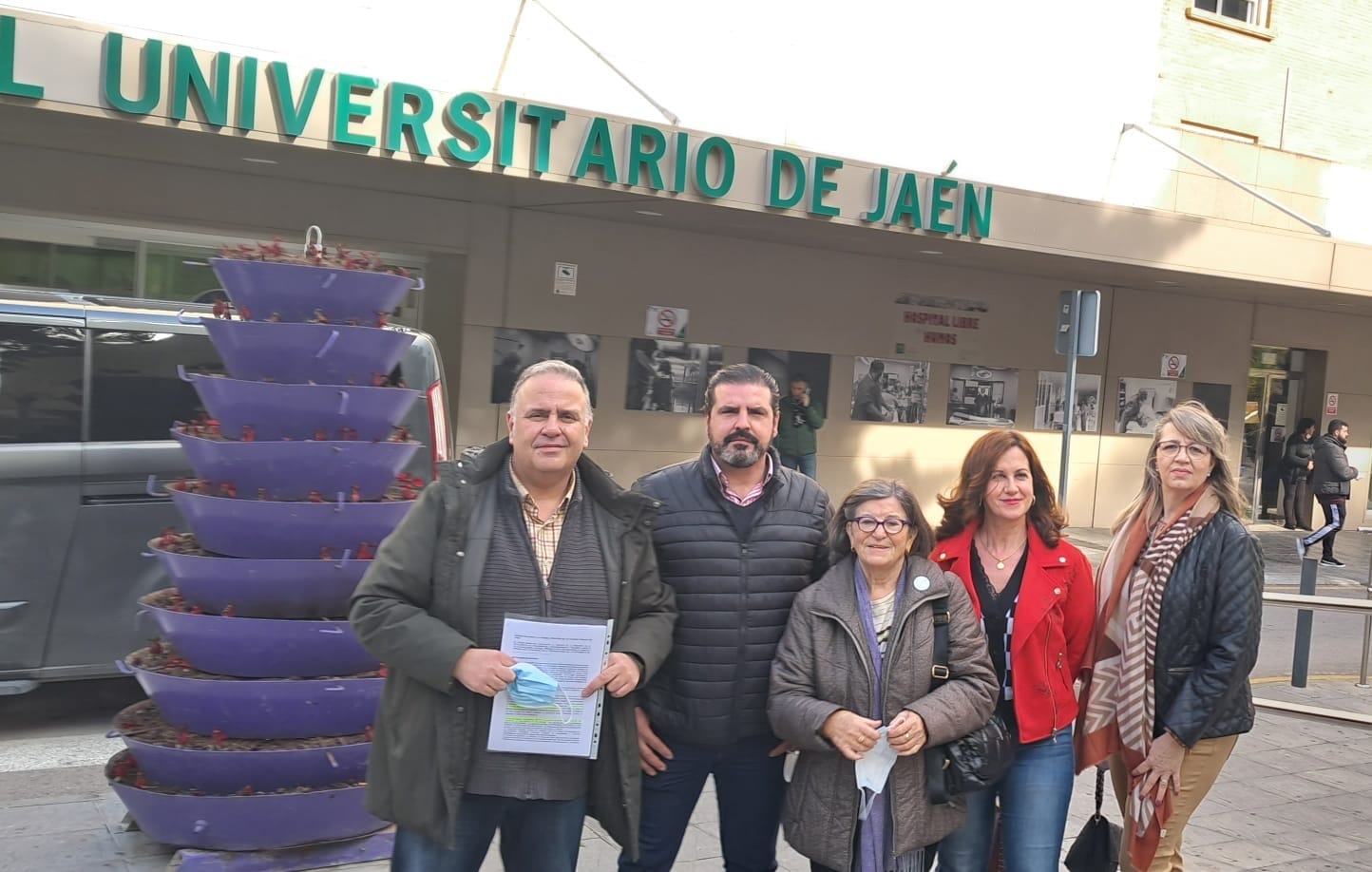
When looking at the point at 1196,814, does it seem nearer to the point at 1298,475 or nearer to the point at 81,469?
the point at 81,469

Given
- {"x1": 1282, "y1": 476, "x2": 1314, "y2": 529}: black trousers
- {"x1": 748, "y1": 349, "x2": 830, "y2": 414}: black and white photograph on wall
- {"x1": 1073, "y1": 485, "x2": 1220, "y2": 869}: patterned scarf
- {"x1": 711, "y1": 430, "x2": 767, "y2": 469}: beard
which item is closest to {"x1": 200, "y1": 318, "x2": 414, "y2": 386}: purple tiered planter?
{"x1": 711, "y1": 430, "x2": 767, "y2": 469}: beard

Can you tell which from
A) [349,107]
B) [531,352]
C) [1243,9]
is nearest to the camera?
[349,107]

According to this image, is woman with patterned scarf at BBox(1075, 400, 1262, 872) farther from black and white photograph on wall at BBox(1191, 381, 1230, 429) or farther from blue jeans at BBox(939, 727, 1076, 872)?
black and white photograph on wall at BBox(1191, 381, 1230, 429)

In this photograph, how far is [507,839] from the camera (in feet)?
11.1

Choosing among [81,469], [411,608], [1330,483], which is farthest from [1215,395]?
[411,608]

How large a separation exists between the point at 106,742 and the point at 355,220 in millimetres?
7766

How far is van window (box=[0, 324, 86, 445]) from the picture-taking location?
614 centimetres

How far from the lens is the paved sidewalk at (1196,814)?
15.3 feet

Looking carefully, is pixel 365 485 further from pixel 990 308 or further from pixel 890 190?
pixel 990 308

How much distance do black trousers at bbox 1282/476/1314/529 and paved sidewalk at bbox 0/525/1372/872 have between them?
44.3ft

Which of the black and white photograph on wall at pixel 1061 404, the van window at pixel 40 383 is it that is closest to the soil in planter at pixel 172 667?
the van window at pixel 40 383

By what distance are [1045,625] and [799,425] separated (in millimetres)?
11282

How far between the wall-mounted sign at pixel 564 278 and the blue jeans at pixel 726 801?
35.9 ft

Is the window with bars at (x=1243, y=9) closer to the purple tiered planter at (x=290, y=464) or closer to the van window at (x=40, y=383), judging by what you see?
the van window at (x=40, y=383)
